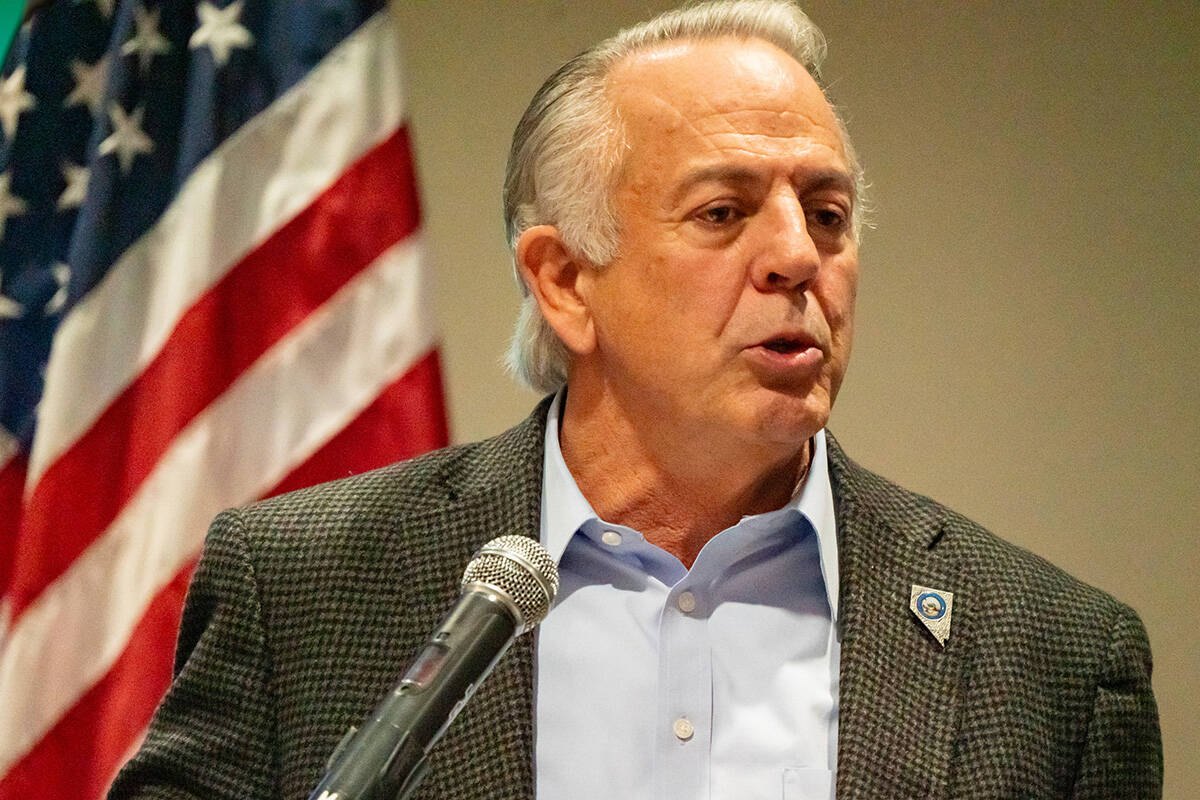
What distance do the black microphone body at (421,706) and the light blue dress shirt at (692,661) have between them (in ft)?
2.24

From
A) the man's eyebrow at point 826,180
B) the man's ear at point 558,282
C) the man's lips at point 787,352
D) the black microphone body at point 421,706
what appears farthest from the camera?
the man's ear at point 558,282

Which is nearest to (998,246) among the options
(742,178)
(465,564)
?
(742,178)

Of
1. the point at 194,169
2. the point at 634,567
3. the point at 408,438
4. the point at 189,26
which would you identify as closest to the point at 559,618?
the point at 634,567

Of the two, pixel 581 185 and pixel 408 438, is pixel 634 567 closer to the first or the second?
pixel 581 185

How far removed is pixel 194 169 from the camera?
2.42 metres

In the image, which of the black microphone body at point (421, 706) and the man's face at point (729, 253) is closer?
the black microphone body at point (421, 706)

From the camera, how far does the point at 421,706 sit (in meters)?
1.00

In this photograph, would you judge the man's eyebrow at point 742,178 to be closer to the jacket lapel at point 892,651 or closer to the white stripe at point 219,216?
the jacket lapel at point 892,651

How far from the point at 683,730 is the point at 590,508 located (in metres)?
0.35

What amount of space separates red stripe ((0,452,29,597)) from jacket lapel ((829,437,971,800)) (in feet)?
4.98

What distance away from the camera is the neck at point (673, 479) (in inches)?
72.4

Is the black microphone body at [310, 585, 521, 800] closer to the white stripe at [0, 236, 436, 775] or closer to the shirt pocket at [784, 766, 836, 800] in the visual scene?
the shirt pocket at [784, 766, 836, 800]

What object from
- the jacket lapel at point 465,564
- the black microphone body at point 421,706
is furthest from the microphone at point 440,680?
the jacket lapel at point 465,564

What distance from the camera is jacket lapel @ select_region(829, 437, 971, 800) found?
1.63 metres
